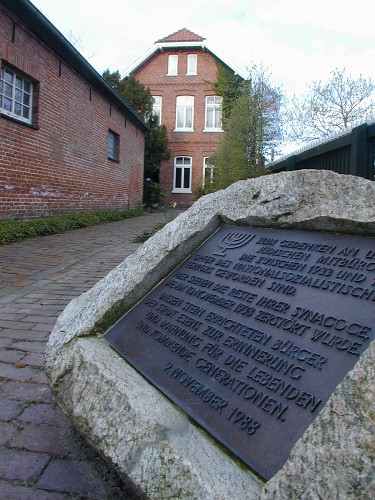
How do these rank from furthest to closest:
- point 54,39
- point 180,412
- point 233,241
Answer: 1. point 54,39
2. point 233,241
3. point 180,412

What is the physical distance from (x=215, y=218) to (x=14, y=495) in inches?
65.0

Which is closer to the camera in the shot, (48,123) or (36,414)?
(36,414)

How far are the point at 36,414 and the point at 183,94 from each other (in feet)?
71.8

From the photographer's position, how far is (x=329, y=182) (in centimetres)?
187

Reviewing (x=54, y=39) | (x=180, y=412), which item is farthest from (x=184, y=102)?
(x=180, y=412)

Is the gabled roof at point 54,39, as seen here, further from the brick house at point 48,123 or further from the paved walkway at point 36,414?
the paved walkway at point 36,414

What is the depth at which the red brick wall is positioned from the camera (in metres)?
21.4

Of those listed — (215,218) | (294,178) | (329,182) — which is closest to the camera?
(329,182)

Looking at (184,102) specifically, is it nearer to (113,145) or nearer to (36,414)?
(113,145)

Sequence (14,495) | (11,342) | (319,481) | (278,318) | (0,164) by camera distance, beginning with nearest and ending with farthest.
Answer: (319,481), (14,495), (278,318), (11,342), (0,164)

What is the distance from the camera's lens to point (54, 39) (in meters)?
8.89

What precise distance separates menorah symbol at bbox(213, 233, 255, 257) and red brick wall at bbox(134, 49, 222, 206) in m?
19.3

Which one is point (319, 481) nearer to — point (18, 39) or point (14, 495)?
point (14, 495)

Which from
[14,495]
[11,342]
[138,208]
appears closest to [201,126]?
[138,208]
